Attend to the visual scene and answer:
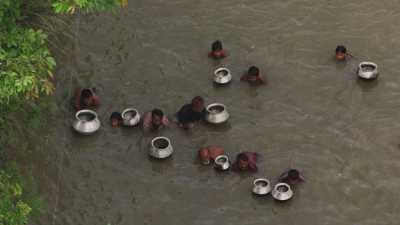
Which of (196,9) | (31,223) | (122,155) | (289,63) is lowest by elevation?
(31,223)

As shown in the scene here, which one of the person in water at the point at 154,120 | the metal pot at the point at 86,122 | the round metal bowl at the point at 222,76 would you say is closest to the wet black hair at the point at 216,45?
the round metal bowl at the point at 222,76

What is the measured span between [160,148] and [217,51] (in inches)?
111

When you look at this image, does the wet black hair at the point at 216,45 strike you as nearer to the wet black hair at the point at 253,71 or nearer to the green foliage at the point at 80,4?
the wet black hair at the point at 253,71

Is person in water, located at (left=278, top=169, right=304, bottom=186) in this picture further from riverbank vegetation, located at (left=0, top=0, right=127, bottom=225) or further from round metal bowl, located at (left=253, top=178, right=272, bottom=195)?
riverbank vegetation, located at (left=0, top=0, right=127, bottom=225)

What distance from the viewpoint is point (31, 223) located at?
39.4ft

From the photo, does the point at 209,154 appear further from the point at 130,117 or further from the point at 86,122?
the point at 86,122

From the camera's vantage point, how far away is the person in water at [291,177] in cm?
1248

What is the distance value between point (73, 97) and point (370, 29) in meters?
5.83

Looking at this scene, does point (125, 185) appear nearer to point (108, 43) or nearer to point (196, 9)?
point (108, 43)

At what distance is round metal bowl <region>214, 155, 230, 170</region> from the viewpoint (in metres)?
12.9

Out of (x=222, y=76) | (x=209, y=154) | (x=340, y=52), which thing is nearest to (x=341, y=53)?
(x=340, y=52)

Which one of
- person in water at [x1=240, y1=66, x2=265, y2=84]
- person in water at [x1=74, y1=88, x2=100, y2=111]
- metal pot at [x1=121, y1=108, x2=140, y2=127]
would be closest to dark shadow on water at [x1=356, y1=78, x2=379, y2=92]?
person in water at [x1=240, y1=66, x2=265, y2=84]

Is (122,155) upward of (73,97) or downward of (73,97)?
downward

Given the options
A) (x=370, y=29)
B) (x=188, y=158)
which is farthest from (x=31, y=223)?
(x=370, y=29)
